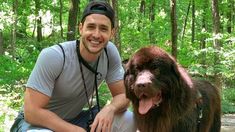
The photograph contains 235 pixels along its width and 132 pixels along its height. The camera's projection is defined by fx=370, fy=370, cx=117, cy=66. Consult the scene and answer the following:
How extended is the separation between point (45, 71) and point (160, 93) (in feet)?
3.34

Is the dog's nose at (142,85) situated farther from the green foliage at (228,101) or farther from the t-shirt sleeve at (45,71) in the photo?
the green foliage at (228,101)

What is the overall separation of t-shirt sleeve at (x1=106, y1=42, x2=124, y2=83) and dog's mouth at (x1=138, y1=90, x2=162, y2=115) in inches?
19.8

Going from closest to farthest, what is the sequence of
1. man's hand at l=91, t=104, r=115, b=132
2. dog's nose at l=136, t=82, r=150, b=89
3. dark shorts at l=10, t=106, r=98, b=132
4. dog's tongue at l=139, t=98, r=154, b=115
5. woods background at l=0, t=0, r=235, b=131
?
dog's nose at l=136, t=82, r=150, b=89 → dog's tongue at l=139, t=98, r=154, b=115 → man's hand at l=91, t=104, r=115, b=132 → dark shorts at l=10, t=106, r=98, b=132 → woods background at l=0, t=0, r=235, b=131

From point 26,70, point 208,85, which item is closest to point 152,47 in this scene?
point 208,85

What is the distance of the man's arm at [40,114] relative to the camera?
127 inches

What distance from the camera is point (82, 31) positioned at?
342 centimetres

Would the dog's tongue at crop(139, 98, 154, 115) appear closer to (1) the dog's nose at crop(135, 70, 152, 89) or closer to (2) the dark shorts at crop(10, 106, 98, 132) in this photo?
(1) the dog's nose at crop(135, 70, 152, 89)

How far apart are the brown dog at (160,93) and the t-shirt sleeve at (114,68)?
0.98ft

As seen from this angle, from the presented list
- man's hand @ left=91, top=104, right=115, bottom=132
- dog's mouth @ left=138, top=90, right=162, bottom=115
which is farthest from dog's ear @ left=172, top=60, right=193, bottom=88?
man's hand @ left=91, top=104, right=115, bottom=132

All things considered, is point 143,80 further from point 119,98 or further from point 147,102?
point 119,98

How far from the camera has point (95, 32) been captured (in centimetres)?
334

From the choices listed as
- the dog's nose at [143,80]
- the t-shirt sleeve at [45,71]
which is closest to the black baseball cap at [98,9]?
the t-shirt sleeve at [45,71]

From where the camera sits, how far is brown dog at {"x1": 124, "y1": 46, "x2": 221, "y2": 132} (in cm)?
321

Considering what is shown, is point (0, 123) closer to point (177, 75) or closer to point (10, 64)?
point (177, 75)
